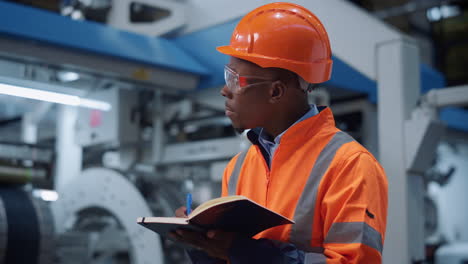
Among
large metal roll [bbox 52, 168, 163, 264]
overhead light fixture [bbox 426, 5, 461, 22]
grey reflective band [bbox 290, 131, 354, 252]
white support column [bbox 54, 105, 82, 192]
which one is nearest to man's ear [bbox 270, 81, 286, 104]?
grey reflective band [bbox 290, 131, 354, 252]

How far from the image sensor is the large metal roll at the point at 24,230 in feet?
12.5

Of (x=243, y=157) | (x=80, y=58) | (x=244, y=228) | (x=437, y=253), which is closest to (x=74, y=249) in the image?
(x=80, y=58)

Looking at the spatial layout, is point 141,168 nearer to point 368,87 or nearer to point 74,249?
A: point 74,249

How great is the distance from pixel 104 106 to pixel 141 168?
632 mm

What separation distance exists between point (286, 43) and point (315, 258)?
623 millimetres

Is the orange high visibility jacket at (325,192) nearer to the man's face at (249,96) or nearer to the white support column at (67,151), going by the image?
the man's face at (249,96)

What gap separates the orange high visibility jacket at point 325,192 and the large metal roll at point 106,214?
2435 mm

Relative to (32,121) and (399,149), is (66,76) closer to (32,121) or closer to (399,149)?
(32,121)

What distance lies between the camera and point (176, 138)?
5297 millimetres

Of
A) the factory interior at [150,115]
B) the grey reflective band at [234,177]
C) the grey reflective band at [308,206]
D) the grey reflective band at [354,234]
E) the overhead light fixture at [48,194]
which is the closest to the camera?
the grey reflective band at [354,234]

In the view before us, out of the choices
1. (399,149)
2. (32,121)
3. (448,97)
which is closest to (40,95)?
(32,121)

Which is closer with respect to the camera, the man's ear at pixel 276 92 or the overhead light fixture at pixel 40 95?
the man's ear at pixel 276 92

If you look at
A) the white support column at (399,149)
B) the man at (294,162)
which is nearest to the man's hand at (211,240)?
the man at (294,162)

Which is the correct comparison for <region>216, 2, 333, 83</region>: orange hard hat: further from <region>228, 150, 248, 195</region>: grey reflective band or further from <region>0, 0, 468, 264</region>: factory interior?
<region>0, 0, 468, 264</region>: factory interior
